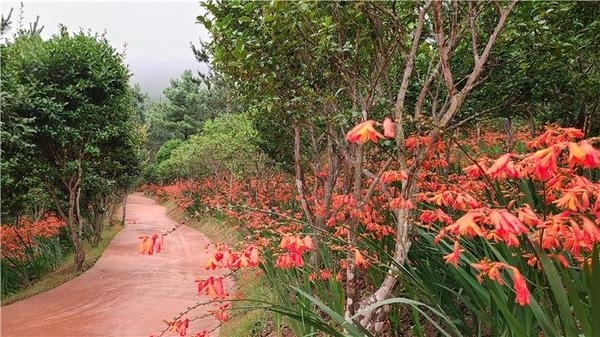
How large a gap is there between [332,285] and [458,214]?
1187 millimetres

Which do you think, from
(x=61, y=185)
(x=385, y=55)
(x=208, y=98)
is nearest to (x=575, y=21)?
(x=385, y=55)

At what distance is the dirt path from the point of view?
20.6 feet

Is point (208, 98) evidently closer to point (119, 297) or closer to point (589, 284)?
point (119, 297)

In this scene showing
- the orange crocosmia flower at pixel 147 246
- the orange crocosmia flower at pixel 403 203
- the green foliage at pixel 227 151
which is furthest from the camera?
the green foliage at pixel 227 151

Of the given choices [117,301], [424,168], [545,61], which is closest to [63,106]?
[117,301]

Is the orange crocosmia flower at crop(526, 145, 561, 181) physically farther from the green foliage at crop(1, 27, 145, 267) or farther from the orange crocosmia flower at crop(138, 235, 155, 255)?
the green foliage at crop(1, 27, 145, 267)

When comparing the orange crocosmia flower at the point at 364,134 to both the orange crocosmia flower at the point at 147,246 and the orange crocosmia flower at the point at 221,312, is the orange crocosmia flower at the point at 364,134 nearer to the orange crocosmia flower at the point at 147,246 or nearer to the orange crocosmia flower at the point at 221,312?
the orange crocosmia flower at the point at 147,246

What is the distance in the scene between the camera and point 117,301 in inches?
297

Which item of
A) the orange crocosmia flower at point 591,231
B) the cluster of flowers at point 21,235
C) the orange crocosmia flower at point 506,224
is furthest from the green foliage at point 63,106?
the orange crocosmia flower at point 591,231

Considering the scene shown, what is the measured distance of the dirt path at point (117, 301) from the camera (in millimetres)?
6270

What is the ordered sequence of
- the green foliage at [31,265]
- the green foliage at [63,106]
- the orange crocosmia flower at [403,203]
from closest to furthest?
1. the orange crocosmia flower at [403,203]
2. the green foliage at [63,106]
3. the green foliage at [31,265]

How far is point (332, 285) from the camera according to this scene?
12.1 ft

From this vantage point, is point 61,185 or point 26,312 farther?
point 61,185

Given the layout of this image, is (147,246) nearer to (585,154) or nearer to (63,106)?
(585,154)
